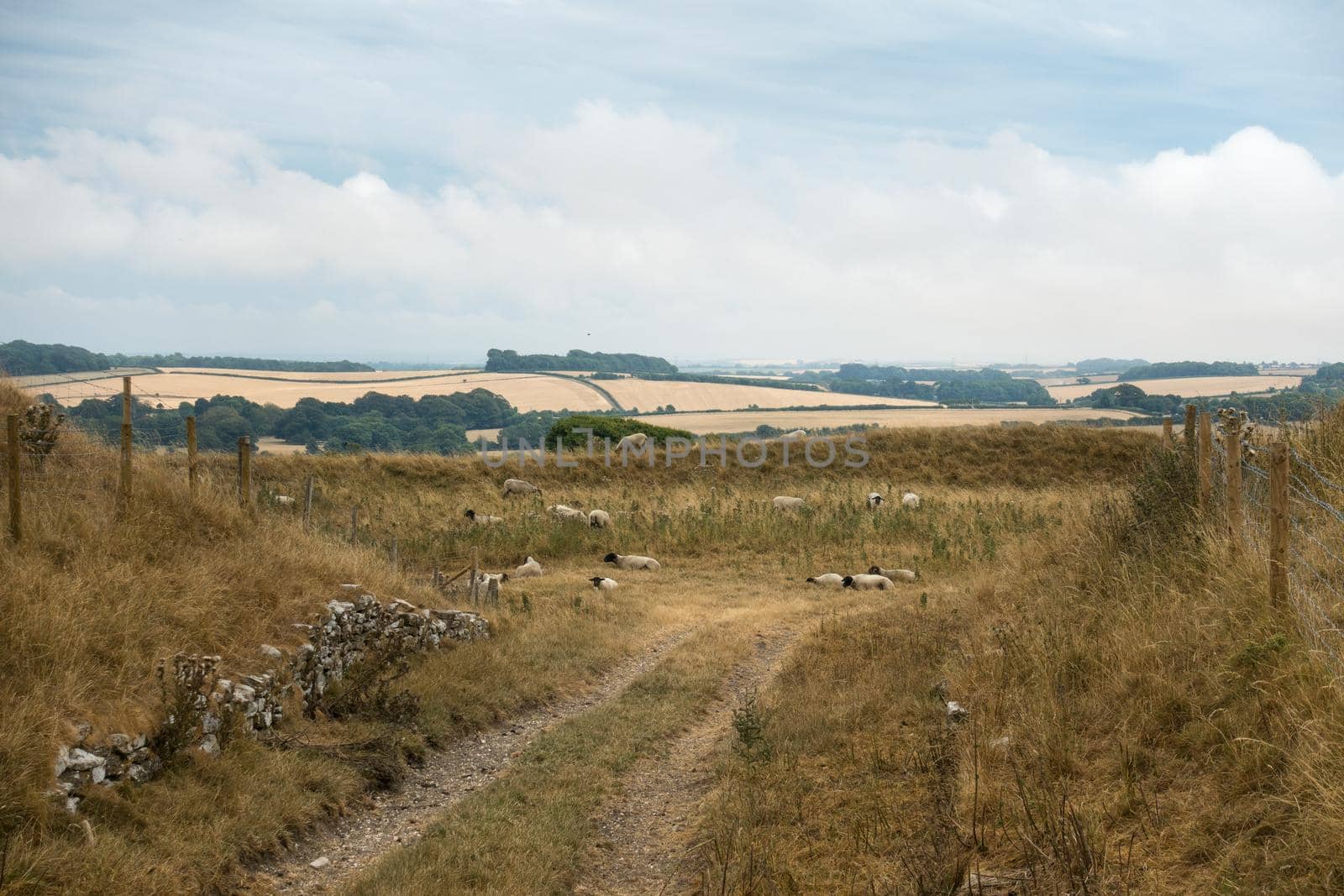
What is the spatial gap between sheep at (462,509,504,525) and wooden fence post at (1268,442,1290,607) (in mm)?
18563

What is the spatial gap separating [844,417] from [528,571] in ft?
164

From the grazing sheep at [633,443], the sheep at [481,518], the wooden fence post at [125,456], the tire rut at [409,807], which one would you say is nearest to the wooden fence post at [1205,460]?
the tire rut at [409,807]

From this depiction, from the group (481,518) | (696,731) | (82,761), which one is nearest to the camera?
(82,761)

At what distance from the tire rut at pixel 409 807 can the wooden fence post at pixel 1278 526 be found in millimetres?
6870

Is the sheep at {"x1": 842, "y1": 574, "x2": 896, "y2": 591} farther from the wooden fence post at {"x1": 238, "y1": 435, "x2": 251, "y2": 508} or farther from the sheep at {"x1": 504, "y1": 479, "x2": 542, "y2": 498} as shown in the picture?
the sheep at {"x1": 504, "y1": 479, "x2": 542, "y2": 498}

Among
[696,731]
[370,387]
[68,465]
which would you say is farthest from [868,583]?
→ [370,387]

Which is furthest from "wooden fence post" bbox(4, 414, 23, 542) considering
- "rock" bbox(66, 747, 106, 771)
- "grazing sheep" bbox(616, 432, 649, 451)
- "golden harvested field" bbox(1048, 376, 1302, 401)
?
"golden harvested field" bbox(1048, 376, 1302, 401)

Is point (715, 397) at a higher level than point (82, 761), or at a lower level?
higher

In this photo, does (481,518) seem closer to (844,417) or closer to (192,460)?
(192,460)

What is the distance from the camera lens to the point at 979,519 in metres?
23.3

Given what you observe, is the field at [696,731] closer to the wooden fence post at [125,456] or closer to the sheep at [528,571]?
the wooden fence post at [125,456]

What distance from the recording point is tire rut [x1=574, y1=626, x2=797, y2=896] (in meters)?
6.82

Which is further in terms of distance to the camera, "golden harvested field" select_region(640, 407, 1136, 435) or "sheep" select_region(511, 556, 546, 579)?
"golden harvested field" select_region(640, 407, 1136, 435)

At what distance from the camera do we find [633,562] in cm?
2047
